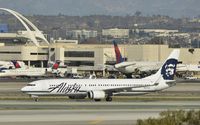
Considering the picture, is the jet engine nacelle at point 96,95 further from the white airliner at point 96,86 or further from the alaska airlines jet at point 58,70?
the alaska airlines jet at point 58,70

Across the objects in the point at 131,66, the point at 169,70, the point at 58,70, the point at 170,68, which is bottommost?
the point at 58,70

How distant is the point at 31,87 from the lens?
8075cm

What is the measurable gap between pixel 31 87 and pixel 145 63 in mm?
91355

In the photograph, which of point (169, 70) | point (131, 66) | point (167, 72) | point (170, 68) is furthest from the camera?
point (131, 66)

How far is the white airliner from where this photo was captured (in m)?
80.6

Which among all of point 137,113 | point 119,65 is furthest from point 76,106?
point 119,65

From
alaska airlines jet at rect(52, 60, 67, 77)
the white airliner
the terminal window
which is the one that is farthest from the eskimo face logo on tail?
the terminal window

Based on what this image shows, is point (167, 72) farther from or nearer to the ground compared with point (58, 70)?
farther from the ground

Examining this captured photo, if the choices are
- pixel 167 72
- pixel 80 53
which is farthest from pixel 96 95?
pixel 80 53

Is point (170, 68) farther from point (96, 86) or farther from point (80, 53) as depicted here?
point (80, 53)

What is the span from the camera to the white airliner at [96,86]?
80.6 metres

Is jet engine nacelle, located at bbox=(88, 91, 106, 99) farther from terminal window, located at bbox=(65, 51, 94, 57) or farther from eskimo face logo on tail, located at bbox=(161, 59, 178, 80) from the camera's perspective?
terminal window, located at bbox=(65, 51, 94, 57)

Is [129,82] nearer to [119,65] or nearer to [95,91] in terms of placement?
[95,91]

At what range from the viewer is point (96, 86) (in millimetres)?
82875
